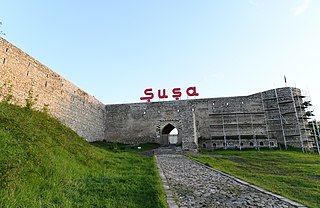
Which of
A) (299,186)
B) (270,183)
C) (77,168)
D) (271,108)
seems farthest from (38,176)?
(271,108)

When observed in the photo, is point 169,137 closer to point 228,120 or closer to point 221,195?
point 228,120

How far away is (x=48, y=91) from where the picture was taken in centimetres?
1398

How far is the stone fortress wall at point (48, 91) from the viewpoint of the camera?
1069 cm

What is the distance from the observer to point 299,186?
19.9 ft

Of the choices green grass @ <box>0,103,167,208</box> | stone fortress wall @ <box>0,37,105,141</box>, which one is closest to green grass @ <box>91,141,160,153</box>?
stone fortress wall @ <box>0,37,105,141</box>

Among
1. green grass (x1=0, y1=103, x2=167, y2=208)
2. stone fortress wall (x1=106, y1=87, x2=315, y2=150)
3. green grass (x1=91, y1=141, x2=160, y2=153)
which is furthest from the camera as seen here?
stone fortress wall (x1=106, y1=87, x2=315, y2=150)

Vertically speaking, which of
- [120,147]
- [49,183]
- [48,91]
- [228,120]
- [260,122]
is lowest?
[49,183]

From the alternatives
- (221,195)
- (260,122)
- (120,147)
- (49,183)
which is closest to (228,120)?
(260,122)

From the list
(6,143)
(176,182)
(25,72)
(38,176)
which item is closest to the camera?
(38,176)

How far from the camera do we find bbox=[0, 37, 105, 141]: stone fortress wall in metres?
10.7

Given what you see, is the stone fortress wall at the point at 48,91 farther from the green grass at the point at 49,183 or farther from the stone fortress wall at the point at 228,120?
the green grass at the point at 49,183

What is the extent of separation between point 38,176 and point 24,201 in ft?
3.84

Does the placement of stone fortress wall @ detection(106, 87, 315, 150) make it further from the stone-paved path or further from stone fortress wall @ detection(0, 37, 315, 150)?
the stone-paved path

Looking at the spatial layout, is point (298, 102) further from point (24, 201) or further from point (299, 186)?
point (24, 201)
